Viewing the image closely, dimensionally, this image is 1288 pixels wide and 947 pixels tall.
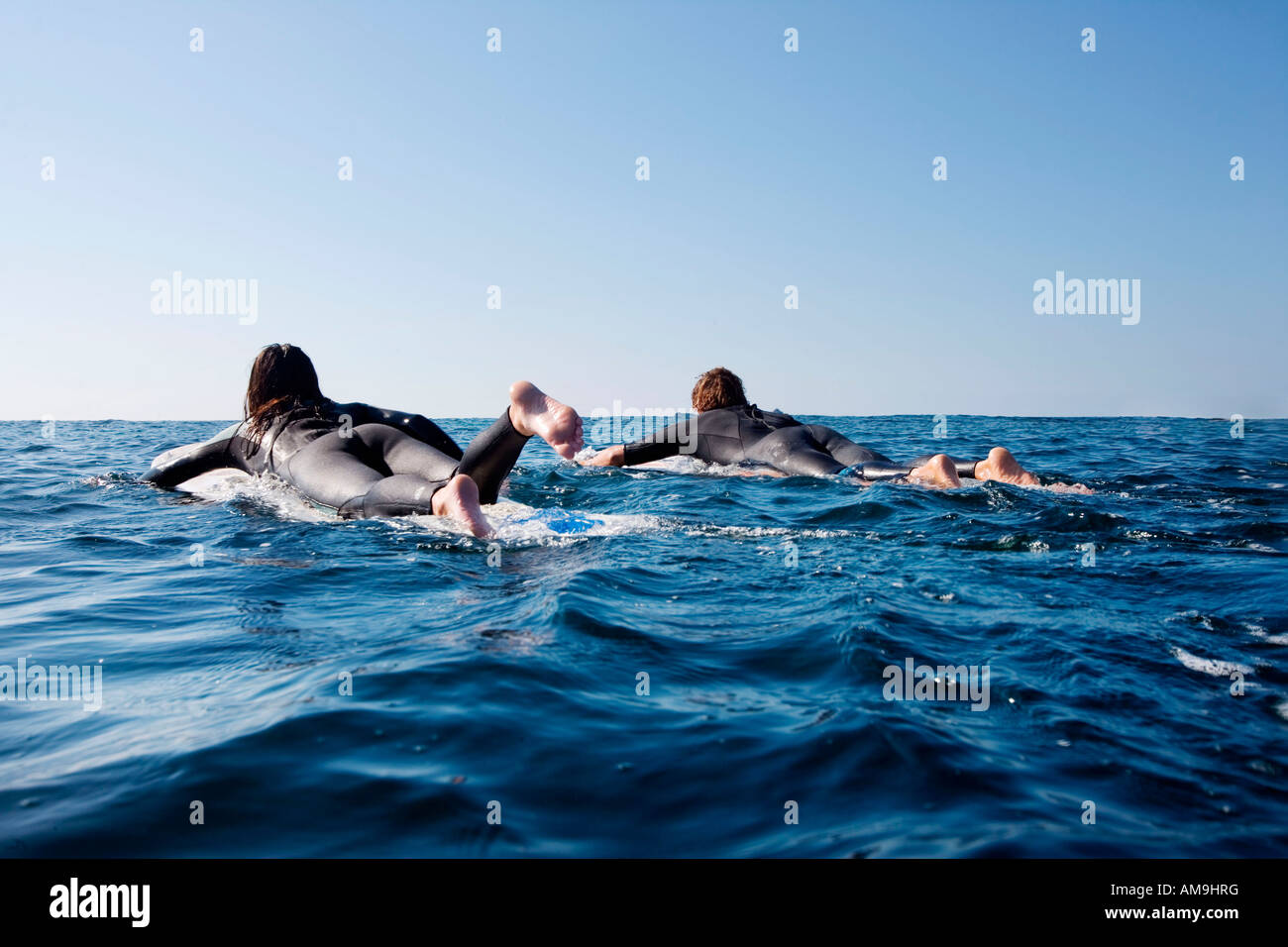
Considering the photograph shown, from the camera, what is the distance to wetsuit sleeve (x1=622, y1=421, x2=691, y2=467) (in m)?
10.4

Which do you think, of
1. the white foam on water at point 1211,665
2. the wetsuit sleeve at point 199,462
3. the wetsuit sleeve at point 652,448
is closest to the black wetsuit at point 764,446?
the wetsuit sleeve at point 652,448

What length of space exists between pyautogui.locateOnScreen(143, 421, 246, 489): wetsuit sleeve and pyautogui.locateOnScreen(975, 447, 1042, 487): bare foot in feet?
24.6

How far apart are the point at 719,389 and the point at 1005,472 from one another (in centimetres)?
383

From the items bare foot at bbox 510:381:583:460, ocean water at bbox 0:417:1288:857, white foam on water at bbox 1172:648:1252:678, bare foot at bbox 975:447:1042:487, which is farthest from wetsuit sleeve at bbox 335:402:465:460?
white foam on water at bbox 1172:648:1252:678

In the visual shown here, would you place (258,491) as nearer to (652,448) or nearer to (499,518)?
(499,518)

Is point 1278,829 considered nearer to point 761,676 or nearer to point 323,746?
point 761,676

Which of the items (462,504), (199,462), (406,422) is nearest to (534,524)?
(462,504)

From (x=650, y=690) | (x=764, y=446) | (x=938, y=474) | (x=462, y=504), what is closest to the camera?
(x=650, y=690)

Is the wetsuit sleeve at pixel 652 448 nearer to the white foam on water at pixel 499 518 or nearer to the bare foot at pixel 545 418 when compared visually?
the white foam on water at pixel 499 518

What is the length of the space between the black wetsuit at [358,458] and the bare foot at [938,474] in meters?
4.48

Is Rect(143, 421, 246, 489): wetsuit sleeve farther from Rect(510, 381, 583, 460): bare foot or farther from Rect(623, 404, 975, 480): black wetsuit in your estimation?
Rect(623, 404, 975, 480): black wetsuit

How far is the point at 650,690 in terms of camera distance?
3164 mm
